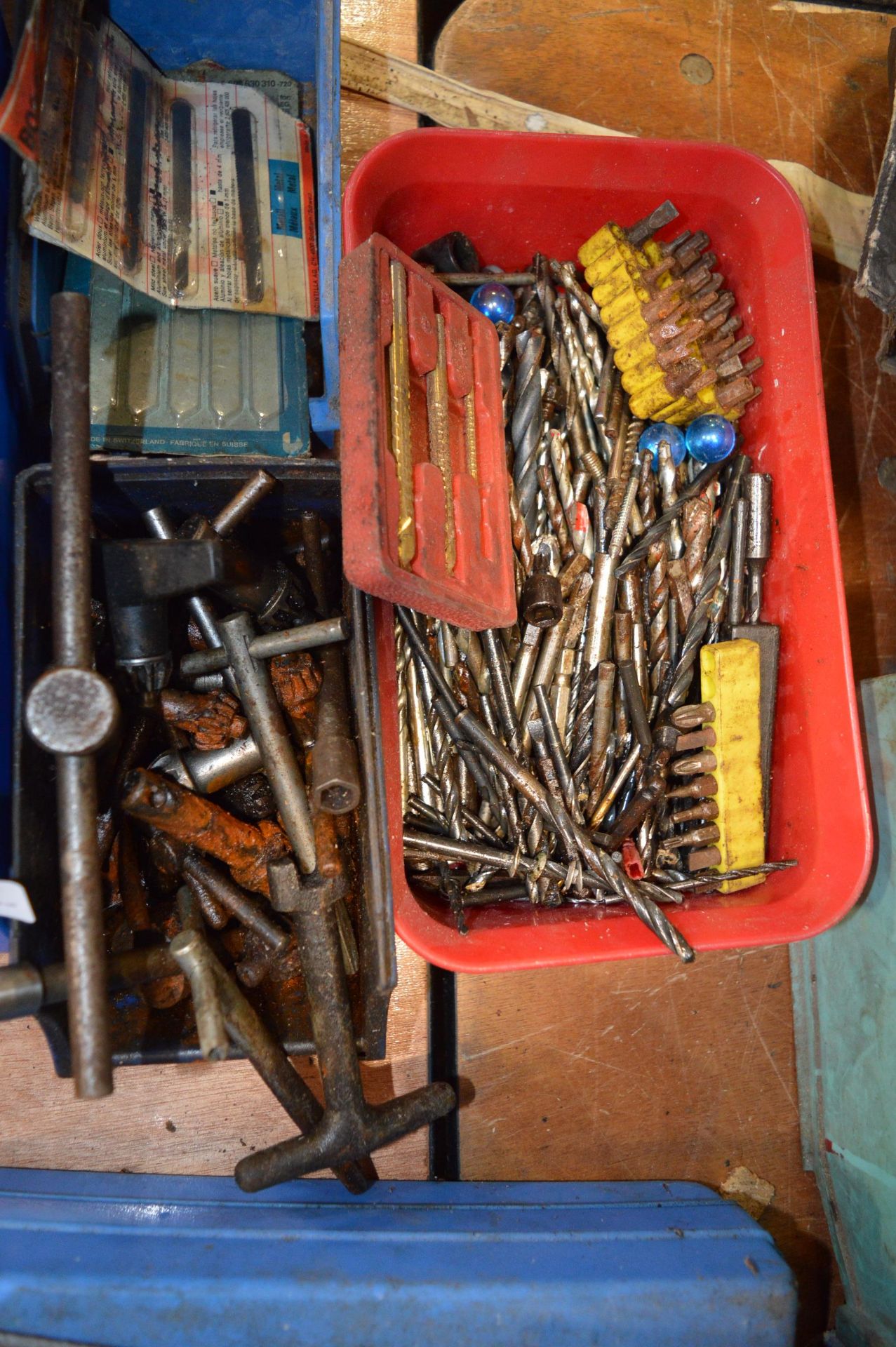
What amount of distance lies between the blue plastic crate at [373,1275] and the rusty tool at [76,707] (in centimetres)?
30

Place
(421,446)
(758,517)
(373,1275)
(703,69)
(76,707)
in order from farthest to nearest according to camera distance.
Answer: (703,69) → (758,517) → (421,446) → (373,1275) → (76,707)

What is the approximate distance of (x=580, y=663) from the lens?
105 cm

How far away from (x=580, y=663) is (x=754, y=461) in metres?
0.38

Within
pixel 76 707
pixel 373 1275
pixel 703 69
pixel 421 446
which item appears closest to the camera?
pixel 76 707

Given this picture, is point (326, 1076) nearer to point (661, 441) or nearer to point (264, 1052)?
point (264, 1052)

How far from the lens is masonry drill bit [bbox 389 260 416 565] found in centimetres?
82

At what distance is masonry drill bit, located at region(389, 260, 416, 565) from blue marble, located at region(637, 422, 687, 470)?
0.36m

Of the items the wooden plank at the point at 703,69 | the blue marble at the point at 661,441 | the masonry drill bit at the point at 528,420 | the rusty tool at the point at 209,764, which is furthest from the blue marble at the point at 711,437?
the rusty tool at the point at 209,764

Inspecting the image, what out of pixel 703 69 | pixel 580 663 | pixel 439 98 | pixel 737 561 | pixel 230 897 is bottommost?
pixel 230 897

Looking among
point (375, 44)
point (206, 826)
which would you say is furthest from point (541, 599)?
point (375, 44)

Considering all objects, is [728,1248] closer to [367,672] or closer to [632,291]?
[367,672]

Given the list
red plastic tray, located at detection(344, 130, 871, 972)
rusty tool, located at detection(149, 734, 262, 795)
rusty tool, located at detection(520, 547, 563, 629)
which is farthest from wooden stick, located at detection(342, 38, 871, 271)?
rusty tool, located at detection(149, 734, 262, 795)

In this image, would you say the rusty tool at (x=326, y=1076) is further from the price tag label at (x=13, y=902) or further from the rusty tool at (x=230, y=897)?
the price tag label at (x=13, y=902)

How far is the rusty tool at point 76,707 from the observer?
26.1 inches
